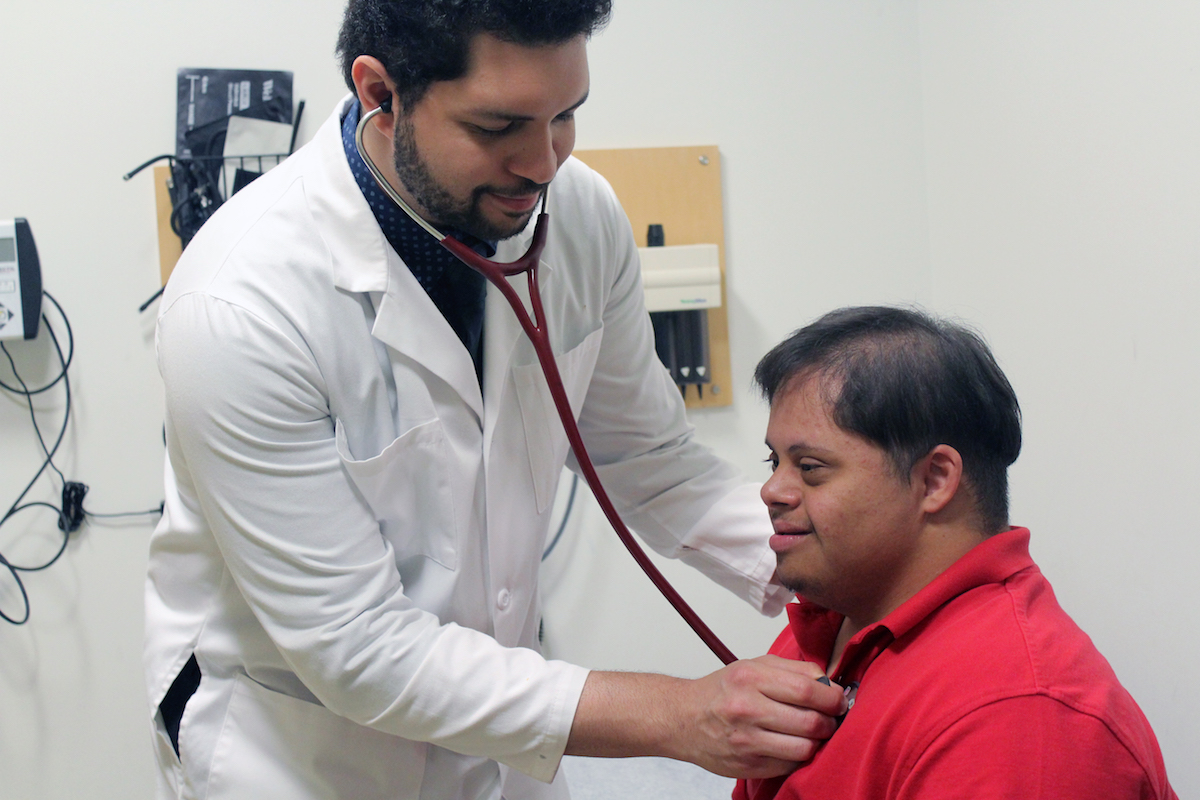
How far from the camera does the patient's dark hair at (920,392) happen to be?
854 mm

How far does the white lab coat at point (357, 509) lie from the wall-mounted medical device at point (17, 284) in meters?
1.13

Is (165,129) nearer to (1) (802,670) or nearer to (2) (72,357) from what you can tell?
(2) (72,357)

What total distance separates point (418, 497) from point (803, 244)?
4.72 ft

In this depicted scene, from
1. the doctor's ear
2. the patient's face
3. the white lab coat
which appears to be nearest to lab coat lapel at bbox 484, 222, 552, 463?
the white lab coat

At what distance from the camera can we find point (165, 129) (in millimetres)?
1996

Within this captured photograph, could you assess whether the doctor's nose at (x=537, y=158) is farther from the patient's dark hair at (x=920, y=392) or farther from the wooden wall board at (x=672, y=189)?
the wooden wall board at (x=672, y=189)

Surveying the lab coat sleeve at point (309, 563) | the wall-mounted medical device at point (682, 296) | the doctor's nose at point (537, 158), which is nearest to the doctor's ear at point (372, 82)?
the doctor's nose at point (537, 158)

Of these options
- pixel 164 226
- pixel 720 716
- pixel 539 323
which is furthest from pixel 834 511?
pixel 164 226

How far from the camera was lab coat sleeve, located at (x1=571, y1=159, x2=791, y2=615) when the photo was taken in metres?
1.21

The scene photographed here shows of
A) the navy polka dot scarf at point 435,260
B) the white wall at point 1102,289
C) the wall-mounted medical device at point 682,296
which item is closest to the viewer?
the navy polka dot scarf at point 435,260

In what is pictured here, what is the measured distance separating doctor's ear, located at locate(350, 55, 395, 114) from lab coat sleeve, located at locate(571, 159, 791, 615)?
341 millimetres

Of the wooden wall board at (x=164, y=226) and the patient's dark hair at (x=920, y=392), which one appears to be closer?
the patient's dark hair at (x=920, y=392)

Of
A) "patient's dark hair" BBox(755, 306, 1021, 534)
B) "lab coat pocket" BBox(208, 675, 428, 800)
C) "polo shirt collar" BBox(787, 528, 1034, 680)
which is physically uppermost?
"patient's dark hair" BBox(755, 306, 1021, 534)

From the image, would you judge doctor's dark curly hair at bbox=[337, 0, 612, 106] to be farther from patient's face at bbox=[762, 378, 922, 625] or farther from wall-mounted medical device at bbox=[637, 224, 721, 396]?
wall-mounted medical device at bbox=[637, 224, 721, 396]
